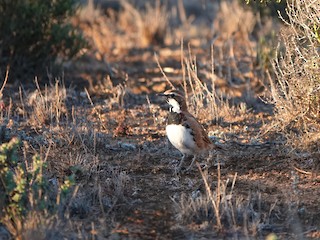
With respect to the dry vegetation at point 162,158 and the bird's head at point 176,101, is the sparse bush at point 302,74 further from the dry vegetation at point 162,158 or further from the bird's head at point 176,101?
the bird's head at point 176,101

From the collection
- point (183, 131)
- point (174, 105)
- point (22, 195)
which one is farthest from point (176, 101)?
point (22, 195)

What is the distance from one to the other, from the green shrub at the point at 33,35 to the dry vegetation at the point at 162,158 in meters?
0.37

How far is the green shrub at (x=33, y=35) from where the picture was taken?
1030cm

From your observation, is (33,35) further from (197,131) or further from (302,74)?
(302,74)

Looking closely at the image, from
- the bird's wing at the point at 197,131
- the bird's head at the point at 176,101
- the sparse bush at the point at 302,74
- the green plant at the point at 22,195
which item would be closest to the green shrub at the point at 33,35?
the bird's head at the point at 176,101

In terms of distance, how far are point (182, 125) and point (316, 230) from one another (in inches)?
70.0

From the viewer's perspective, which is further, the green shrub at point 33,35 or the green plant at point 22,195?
the green shrub at point 33,35

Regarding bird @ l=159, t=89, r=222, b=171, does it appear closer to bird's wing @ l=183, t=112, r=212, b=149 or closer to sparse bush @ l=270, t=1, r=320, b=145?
bird's wing @ l=183, t=112, r=212, b=149

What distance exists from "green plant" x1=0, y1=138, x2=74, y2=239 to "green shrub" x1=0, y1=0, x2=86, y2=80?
5.00 meters

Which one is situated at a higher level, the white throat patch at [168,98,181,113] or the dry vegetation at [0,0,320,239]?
the white throat patch at [168,98,181,113]

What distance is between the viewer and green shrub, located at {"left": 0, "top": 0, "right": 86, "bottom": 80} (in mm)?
10305

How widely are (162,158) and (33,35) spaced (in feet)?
12.4

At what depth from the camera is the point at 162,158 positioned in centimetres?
764

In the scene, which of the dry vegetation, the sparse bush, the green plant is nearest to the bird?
the dry vegetation
